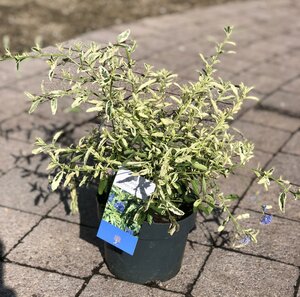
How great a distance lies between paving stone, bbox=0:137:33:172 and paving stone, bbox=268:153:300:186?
6.64 feet

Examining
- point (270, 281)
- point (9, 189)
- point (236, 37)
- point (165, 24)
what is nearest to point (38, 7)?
point (165, 24)

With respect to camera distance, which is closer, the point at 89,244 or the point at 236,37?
the point at 89,244

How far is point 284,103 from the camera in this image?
570 centimetres

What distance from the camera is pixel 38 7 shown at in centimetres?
891

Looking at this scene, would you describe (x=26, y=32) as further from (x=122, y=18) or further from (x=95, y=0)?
(x=95, y=0)

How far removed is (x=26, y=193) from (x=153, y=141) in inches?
56.5

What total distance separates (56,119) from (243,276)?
2.55 m

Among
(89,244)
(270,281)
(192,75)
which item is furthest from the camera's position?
(192,75)

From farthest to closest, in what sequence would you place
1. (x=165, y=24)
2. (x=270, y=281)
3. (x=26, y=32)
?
(x=165, y=24), (x=26, y=32), (x=270, y=281)

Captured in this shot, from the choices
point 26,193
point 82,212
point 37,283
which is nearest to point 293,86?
point 82,212

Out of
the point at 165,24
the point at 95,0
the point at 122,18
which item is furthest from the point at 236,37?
the point at 95,0

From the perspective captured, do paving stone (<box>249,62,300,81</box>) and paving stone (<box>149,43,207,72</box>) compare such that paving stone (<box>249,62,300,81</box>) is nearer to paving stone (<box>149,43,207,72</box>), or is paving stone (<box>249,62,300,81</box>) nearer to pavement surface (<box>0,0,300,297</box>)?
pavement surface (<box>0,0,300,297</box>)

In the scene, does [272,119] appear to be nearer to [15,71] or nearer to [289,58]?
[289,58]

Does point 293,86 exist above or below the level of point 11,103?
below
